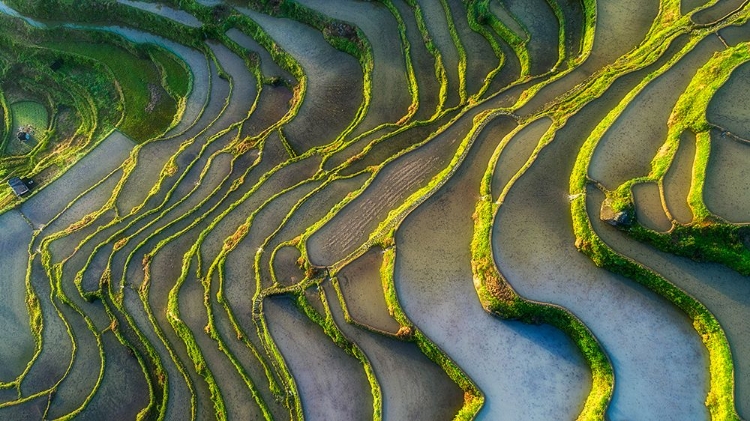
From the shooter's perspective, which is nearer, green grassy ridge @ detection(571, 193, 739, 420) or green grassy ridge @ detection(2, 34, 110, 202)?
green grassy ridge @ detection(571, 193, 739, 420)

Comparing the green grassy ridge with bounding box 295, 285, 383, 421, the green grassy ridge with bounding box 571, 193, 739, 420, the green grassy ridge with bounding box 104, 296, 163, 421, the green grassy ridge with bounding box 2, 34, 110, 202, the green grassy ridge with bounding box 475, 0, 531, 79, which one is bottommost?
the green grassy ridge with bounding box 571, 193, 739, 420

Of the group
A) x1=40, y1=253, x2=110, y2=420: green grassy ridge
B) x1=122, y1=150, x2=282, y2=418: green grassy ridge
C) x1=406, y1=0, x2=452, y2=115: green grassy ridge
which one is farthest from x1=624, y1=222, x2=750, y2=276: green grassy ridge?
x1=40, y1=253, x2=110, y2=420: green grassy ridge

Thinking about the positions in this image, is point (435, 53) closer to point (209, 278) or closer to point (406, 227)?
point (406, 227)

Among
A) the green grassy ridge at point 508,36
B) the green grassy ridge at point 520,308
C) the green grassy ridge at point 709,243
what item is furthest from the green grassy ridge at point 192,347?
the green grassy ridge at point 508,36

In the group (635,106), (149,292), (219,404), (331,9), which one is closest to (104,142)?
(149,292)

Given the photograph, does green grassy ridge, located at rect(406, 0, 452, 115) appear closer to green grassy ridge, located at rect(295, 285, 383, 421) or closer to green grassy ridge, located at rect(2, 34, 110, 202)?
green grassy ridge, located at rect(295, 285, 383, 421)

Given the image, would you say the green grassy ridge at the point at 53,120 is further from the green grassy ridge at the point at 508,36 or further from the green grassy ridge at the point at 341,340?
the green grassy ridge at the point at 508,36

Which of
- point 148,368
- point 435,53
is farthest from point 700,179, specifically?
point 148,368

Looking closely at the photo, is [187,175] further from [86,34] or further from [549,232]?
[549,232]
